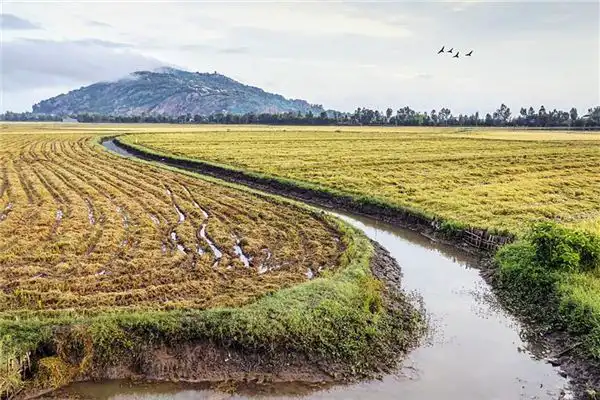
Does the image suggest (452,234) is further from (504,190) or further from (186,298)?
(186,298)

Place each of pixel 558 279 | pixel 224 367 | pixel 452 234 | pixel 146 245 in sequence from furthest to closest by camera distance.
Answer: pixel 452 234
pixel 146 245
pixel 558 279
pixel 224 367

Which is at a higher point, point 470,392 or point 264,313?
point 264,313

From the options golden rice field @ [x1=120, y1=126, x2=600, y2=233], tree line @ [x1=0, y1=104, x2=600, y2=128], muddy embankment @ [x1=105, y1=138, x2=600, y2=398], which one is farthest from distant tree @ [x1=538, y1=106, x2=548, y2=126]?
muddy embankment @ [x1=105, y1=138, x2=600, y2=398]

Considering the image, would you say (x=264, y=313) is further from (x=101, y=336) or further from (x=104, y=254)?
(x=104, y=254)

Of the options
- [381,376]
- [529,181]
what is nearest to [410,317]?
[381,376]

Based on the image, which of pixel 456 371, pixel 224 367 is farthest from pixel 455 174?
pixel 224 367

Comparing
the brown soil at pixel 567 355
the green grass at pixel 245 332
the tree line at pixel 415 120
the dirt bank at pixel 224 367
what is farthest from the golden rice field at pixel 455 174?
the tree line at pixel 415 120
